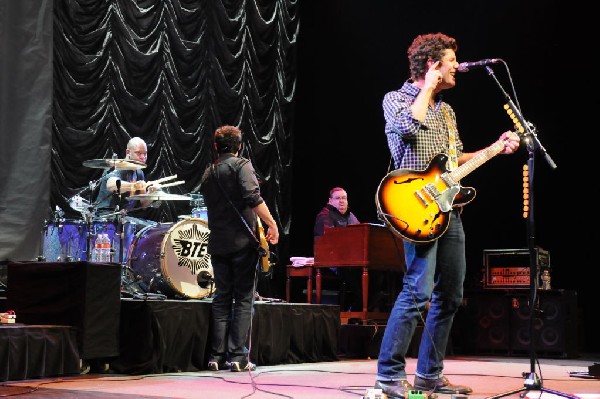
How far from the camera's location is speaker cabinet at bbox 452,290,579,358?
10.2m

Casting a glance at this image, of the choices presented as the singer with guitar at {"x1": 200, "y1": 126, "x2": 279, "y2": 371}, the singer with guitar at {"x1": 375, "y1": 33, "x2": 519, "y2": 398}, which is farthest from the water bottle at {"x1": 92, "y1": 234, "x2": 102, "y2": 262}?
the singer with guitar at {"x1": 375, "y1": 33, "x2": 519, "y2": 398}

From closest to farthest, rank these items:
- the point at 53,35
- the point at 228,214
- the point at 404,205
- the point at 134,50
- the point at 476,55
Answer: the point at 404,205, the point at 228,214, the point at 53,35, the point at 134,50, the point at 476,55

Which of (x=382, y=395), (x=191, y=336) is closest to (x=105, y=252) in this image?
(x=191, y=336)

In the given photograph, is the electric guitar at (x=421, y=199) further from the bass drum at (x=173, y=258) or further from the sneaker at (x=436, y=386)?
the bass drum at (x=173, y=258)

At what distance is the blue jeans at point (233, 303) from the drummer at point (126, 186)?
165 centimetres

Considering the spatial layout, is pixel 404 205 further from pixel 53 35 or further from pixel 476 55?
pixel 476 55

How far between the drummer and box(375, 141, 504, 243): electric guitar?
4.09 m

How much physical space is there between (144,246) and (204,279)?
0.65 m

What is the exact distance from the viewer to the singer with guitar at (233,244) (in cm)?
678

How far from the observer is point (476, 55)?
11.6 m

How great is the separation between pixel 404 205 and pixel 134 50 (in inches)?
277

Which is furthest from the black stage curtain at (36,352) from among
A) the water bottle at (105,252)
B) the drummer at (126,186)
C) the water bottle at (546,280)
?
the water bottle at (546,280)

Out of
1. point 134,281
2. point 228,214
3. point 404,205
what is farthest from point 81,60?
point 404,205

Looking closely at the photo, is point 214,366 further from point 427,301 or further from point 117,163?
point 427,301
